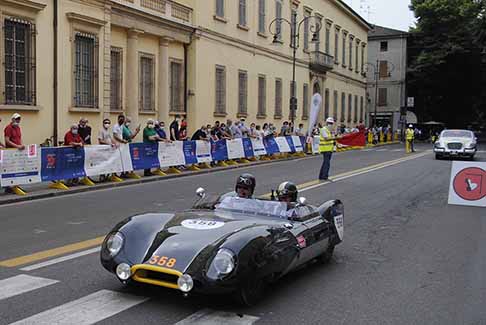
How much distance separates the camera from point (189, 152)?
67.0ft

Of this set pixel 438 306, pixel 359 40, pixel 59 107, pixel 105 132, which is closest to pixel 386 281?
pixel 438 306

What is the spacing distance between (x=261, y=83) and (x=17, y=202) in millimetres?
24929

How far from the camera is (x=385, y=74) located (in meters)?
73.7

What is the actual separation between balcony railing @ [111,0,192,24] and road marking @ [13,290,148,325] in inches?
721

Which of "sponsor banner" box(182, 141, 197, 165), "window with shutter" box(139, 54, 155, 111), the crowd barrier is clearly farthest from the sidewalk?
"window with shutter" box(139, 54, 155, 111)

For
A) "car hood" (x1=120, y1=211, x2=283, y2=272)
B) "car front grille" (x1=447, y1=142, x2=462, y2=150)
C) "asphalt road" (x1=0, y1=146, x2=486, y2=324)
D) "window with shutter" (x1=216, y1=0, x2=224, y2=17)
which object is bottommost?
"asphalt road" (x1=0, y1=146, x2=486, y2=324)

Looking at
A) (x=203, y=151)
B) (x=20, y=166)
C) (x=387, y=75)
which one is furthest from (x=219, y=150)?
(x=387, y=75)

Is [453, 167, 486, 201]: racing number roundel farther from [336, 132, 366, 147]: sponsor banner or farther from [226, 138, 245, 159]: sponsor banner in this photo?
[336, 132, 366, 147]: sponsor banner

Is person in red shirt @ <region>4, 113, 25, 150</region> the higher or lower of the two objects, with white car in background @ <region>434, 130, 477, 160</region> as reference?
higher

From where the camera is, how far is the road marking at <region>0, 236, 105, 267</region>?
22.7 ft

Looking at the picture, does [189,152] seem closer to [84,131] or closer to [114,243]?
[84,131]

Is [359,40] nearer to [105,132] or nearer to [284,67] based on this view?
[284,67]

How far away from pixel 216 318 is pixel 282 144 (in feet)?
78.1

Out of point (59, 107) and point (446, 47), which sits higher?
point (446, 47)
